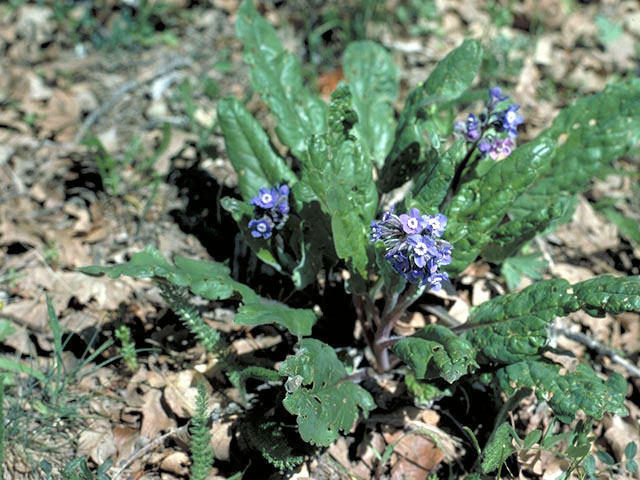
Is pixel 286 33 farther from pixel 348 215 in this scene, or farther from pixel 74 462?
pixel 74 462

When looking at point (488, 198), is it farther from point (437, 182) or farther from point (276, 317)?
point (276, 317)

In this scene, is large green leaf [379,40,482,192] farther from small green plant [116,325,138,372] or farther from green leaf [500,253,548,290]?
small green plant [116,325,138,372]

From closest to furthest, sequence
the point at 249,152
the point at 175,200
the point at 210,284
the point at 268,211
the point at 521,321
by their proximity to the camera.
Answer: the point at 521,321
the point at 210,284
the point at 268,211
the point at 249,152
the point at 175,200

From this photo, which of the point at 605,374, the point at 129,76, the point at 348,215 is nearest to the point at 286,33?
the point at 129,76

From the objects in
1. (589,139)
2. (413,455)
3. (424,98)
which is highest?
(424,98)

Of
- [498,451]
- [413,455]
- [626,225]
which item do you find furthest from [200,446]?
[626,225]

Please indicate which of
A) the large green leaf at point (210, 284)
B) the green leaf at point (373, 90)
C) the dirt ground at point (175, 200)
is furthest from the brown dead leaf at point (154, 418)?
the green leaf at point (373, 90)
